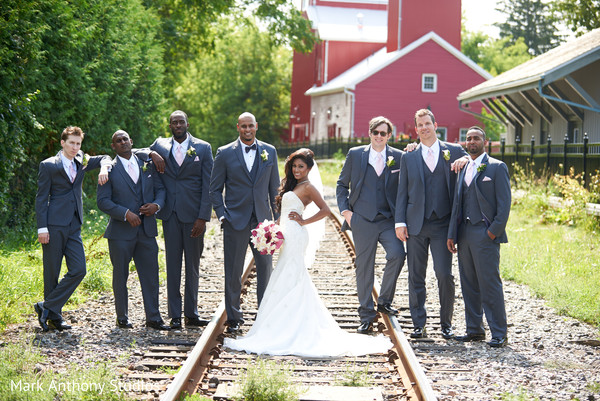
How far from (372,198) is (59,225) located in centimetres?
331

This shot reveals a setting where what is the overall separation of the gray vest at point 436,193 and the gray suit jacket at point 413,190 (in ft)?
0.15

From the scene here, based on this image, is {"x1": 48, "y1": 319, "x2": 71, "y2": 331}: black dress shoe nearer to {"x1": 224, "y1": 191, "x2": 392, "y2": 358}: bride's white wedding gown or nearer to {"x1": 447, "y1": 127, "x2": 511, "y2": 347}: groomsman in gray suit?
{"x1": 224, "y1": 191, "x2": 392, "y2": 358}: bride's white wedding gown

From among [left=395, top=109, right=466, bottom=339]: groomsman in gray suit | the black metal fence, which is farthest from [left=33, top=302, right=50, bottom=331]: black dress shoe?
the black metal fence

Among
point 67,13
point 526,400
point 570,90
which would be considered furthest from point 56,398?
point 570,90

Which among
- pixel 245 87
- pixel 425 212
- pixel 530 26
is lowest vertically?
pixel 425 212

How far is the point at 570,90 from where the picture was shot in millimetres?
22875

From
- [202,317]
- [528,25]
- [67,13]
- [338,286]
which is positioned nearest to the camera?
[202,317]

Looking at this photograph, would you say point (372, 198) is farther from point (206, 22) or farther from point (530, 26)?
point (530, 26)

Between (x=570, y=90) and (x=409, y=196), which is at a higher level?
(x=570, y=90)

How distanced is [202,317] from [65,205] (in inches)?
77.6

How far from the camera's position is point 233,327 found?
7809 mm

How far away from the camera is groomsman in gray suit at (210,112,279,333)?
315 inches

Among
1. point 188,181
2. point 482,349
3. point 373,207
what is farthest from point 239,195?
point 482,349

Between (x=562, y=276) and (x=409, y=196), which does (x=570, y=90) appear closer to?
(x=562, y=276)
